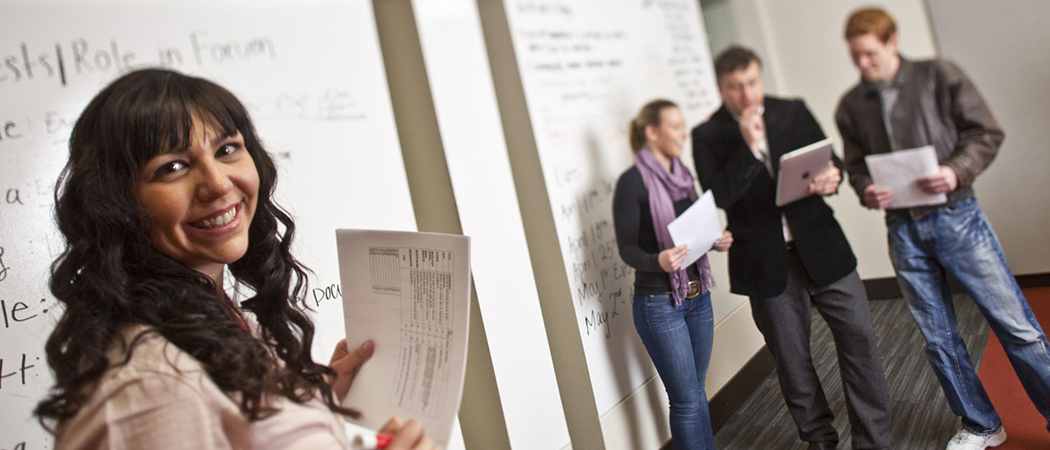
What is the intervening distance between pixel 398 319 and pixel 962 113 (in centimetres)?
196

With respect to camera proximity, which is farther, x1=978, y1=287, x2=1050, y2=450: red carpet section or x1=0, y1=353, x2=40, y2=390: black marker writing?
x1=978, y1=287, x2=1050, y2=450: red carpet section

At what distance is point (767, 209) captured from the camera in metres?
2.12

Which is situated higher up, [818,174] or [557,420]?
[818,174]

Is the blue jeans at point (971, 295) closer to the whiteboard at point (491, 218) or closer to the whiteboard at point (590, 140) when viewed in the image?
the whiteboard at point (590, 140)

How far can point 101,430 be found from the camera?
0.72m

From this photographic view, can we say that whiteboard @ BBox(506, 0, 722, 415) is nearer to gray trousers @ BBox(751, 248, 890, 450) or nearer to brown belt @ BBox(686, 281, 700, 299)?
brown belt @ BBox(686, 281, 700, 299)

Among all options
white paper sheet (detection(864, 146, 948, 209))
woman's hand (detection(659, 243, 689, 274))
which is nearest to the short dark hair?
white paper sheet (detection(864, 146, 948, 209))

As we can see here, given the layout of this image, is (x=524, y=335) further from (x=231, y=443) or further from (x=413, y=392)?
(x=231, y=443)

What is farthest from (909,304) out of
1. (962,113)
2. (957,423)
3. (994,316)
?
(962,113)

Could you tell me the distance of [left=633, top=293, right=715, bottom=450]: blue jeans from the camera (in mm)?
2113

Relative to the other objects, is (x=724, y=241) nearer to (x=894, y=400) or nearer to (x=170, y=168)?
(x=894, y=400)

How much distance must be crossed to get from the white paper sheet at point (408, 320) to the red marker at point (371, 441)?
53mm

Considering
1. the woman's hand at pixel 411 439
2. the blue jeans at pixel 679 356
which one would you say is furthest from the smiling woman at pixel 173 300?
the blue jeans at pixel 679 356

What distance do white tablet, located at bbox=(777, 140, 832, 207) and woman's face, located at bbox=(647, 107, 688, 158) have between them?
0.38 m
